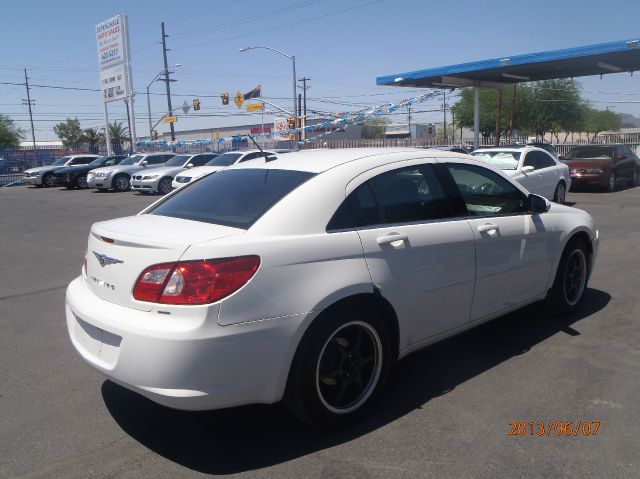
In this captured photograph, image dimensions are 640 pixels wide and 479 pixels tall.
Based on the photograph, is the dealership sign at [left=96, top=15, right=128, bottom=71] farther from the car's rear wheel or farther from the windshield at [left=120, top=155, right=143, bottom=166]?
the car's rear wheel

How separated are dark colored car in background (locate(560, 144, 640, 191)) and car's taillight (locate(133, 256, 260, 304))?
17.8 meters

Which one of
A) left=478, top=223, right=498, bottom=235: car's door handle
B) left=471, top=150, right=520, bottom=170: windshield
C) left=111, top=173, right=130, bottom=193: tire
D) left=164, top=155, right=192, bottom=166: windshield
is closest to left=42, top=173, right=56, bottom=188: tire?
left=111, top=173, right=130, bottom=193: tire

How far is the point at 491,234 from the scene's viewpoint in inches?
166

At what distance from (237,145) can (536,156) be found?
120ft

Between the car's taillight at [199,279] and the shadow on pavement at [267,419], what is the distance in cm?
92

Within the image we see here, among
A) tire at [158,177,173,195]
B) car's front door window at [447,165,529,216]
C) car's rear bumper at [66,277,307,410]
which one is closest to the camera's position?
car's rear bumper at [66,277,307,410]

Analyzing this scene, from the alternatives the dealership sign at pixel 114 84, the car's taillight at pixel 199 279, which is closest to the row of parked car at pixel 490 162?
Result: the car's taillight at pixel 199 279

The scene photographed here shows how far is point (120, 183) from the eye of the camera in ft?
79.2

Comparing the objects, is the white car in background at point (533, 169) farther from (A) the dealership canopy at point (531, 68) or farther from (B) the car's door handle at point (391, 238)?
(B) the car's door handle at point (391, 238)

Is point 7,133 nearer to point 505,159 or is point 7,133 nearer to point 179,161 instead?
point 179,161

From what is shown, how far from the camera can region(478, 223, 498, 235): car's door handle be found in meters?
4.15

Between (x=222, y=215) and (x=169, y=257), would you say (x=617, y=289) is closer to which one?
(x=222, y=215)

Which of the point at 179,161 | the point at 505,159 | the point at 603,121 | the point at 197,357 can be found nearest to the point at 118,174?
the point at 179,161

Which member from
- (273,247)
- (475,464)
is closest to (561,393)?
(475,464)
